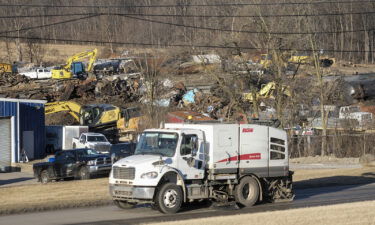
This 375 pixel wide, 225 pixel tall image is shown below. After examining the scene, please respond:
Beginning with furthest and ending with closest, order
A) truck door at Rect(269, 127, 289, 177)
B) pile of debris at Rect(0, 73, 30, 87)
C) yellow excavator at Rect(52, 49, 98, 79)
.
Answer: yellow excavator at Rect(52, 49, 98, 79) → pile of debris at Rect(0, 73, 30, 87) → truck door at Rect(269, 127, 289, 177)

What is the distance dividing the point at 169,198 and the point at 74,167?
45.0ft

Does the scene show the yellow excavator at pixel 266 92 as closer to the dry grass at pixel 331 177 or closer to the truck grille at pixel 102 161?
the dry grass at pixel 331 177

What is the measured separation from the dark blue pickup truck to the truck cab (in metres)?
11.3

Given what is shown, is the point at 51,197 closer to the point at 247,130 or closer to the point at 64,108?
the point at 247,130

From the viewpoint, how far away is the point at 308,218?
17.2 m

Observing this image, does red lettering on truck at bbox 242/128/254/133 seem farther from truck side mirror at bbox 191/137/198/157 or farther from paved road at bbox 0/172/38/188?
paved road at bbox 0/172/38/188

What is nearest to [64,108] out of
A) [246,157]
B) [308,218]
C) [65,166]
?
[65,166]

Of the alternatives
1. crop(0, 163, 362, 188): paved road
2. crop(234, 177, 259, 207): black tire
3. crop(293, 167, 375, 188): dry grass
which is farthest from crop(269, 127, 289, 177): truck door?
crop(0, 163, 362, 188): paved road

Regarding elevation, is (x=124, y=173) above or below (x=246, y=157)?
below

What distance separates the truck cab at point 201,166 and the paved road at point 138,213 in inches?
16.5

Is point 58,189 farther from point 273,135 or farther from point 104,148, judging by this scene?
point 104,148

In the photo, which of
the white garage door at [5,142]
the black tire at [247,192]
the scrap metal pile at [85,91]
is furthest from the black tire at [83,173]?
the scrap metal pile at [85,91]

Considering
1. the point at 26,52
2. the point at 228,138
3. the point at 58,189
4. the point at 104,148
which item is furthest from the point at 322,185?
the point at 26,52

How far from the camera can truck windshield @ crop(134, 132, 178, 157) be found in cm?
1961
